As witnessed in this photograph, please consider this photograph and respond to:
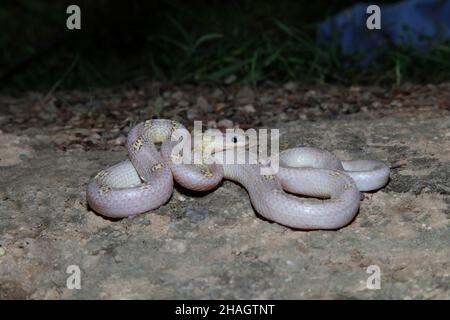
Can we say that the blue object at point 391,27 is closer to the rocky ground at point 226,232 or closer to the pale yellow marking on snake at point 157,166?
the rocky ground at point 226,232

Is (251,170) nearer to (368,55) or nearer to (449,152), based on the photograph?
(449,152)

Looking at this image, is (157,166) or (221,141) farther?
(221,141)

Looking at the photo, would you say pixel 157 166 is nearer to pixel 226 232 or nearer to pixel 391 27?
pixel 226 232

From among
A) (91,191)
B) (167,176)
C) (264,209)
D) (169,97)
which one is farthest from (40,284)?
(169,97)

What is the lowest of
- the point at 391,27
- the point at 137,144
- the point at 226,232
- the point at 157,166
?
the point at 226,232

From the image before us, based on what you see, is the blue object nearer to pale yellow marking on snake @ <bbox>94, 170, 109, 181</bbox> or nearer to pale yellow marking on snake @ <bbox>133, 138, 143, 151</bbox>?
pale yellow marking on snake @ <bbox>133, 138, 143, 151</bbox>

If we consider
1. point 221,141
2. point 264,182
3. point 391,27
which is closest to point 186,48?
point 391,27
